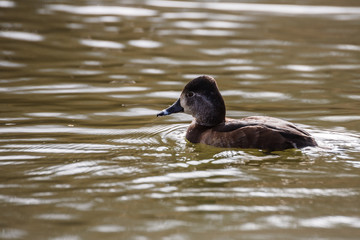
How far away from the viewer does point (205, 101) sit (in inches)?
275

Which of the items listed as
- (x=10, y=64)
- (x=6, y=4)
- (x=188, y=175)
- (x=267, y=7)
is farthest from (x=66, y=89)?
A: (x=267, y=7)

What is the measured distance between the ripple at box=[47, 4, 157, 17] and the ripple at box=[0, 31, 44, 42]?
7.17ft

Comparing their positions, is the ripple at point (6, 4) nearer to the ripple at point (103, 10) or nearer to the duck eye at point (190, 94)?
the ripple at point (103, 10)

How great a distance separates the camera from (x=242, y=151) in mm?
6277

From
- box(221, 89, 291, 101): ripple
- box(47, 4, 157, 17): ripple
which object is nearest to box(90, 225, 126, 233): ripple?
→ box(221, 89, 291, 101): ripple

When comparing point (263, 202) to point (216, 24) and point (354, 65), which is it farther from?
point (216, 24)

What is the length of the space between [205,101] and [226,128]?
1.77ft

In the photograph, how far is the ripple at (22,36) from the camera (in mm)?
12281

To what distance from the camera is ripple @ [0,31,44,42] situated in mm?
12281

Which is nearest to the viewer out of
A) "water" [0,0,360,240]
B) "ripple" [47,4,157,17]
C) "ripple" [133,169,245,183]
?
"water" [0,0,360,240]

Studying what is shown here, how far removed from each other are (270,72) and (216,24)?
3750 millimetres

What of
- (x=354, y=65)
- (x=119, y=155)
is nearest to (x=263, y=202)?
(x=119, y=155)

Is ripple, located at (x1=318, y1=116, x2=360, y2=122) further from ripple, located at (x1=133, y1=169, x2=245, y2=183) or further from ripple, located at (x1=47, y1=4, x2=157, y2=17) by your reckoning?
ripple, located at (x1=47, y1=4, x2=157, y2=17)

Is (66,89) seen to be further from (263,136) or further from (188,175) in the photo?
(188,175)
